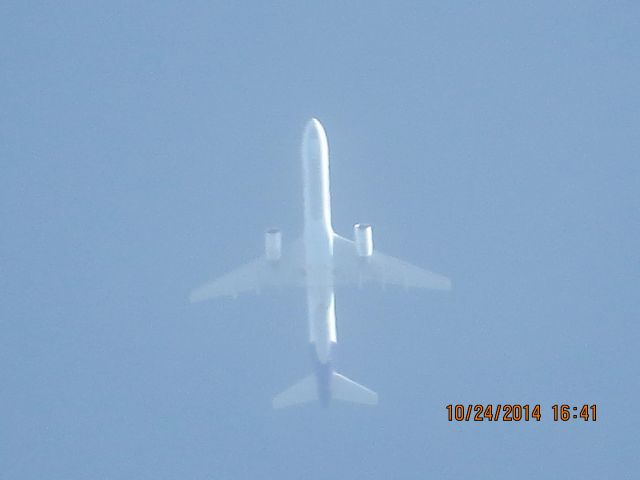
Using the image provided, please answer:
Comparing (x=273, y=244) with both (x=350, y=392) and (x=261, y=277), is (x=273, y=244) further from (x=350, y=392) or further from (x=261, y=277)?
(x=350, y=392)

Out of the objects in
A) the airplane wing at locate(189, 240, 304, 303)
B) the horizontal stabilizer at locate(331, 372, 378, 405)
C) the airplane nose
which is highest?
the airplane nose

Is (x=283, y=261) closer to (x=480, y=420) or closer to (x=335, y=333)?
(x=335, y=333)

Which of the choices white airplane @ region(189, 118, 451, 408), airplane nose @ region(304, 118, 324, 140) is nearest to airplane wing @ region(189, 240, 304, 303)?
white airplane @ region(189, 118, 451, 408)

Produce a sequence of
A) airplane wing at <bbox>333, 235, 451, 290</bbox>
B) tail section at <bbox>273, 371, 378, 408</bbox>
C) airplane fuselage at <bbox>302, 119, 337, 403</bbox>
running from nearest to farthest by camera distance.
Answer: airplane fuselage at <bbox>302, 119, 337, 403</bbox> < airplane wing at <bbox>333, 235, 451, 290</bbox> < tail section at <bbox>273, 371, 378, 408</bbox>

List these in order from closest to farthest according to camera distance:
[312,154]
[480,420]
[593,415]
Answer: [312,154]
[480,420]
[593,415]

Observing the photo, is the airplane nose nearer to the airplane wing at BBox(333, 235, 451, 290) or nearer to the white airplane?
the white airplane

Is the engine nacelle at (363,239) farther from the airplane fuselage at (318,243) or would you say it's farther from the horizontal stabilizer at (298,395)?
the horizontal stabilizer at (298,395)

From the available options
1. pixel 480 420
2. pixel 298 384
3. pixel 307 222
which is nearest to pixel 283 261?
pixel 307 222

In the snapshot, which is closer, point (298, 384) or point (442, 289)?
point (442, 289)
